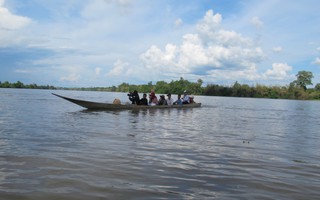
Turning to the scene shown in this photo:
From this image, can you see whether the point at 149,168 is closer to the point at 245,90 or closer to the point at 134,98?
the point at 134,98

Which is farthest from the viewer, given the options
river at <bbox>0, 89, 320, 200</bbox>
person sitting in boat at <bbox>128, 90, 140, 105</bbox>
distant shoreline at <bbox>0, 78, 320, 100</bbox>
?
distant shoreline at <bbox>0, 78, 320, 100</bbox>

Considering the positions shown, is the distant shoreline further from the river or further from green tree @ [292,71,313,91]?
the river

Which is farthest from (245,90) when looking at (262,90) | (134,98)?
(134,98)

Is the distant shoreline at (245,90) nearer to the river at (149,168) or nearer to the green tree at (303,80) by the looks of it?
the green tree at (303,80)

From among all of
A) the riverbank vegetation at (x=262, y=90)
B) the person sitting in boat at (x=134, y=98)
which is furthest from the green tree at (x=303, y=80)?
the person sitting in boat at (x=134, y=98)

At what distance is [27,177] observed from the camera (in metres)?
5.12

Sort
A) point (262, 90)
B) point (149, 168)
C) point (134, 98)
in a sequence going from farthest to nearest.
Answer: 1. point (262, 90)
2. point (134, 98)
3. point (149, 168)

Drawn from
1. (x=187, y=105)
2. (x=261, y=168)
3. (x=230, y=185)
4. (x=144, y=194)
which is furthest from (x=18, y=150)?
(x=187, y=105)

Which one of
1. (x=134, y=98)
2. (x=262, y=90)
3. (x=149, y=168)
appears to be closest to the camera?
(x=149, y=168)

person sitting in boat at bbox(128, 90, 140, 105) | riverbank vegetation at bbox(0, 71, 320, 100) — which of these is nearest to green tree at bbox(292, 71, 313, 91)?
riverbank vegetation at bbox(0, 71, 320, 100)

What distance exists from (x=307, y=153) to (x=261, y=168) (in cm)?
282

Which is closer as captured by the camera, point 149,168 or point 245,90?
point 149,168

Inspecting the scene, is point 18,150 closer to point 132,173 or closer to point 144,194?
point 132,173

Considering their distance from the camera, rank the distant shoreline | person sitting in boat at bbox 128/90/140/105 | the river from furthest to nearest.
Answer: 1. the distant shoreline
2. person sitting in boat at bbox 128/90/140/105
3. the river
